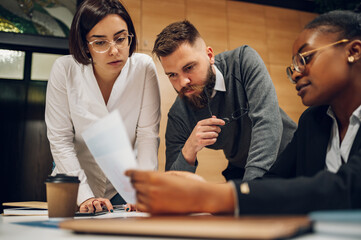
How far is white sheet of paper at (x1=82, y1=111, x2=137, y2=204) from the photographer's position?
0.63m

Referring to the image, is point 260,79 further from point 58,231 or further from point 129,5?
point 129,5

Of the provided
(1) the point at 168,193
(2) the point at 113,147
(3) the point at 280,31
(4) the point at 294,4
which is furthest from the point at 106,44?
(4) the point at 294,4

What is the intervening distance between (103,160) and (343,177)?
539 mm

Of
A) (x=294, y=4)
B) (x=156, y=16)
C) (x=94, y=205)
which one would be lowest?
(x=94, y=205)

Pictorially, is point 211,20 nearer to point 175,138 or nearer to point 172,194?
point 175,138

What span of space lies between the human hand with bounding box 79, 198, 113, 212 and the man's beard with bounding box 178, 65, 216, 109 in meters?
0.66

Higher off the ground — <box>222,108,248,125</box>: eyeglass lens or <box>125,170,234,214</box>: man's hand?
<box>222,108,248,125</box>: eyeglass lens

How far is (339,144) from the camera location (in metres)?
1.08

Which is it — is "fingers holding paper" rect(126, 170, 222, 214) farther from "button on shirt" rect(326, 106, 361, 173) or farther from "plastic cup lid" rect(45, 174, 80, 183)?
"button on shirt" rect(326, 106, 361, 173)

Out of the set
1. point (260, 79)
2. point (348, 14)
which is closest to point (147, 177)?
point (348, 14)

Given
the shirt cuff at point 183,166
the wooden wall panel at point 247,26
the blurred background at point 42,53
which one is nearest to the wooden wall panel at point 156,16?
the blurred background at point 42,53

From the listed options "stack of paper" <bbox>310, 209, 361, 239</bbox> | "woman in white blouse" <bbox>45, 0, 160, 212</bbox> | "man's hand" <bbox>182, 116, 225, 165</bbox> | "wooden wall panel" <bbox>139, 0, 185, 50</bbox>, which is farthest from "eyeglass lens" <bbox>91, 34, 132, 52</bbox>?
"wooden wall panel" <bbox>139, 0, 185, 50</bbox>

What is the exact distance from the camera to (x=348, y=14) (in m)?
1.10

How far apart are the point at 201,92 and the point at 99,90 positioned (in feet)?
1.81
